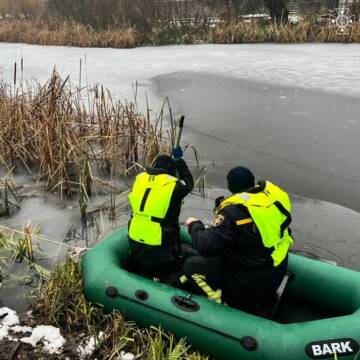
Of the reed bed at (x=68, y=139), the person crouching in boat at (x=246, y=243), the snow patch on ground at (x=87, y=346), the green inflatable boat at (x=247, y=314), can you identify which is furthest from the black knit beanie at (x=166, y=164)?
the reed bed at (x=68, y=139)

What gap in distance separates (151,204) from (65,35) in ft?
42.7

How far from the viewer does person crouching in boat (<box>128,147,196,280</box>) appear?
2.92 metres

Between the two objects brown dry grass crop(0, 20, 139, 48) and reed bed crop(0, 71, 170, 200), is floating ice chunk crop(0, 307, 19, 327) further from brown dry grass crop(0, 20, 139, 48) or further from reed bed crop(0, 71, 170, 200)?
brown dry grass crop(0, 20, 139, 48)

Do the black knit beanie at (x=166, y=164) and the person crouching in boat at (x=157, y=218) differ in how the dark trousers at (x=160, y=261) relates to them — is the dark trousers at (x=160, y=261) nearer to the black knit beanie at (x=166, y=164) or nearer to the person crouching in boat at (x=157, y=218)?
the person crouching in boat at (x=157, y=218)

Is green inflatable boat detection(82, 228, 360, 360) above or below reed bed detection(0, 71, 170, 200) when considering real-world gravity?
below

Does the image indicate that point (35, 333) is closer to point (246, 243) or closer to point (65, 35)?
point (246, 243)

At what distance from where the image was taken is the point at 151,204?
2.92 meters

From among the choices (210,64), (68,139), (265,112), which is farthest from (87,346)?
(210,64)

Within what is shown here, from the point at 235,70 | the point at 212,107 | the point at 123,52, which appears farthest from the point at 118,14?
the point at 212,107

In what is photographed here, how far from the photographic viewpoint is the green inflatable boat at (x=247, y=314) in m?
2.42

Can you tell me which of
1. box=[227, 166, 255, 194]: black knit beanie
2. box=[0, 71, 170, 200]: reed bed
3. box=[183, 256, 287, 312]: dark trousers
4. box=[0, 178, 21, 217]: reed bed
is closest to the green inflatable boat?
box=[183, 256, 287, 312]: dark trousers

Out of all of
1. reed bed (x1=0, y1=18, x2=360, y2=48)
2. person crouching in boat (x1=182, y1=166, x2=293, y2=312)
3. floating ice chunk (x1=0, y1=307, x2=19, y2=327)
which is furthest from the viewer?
reed bed (x1=0, y1=18, x2=360, y2=48)

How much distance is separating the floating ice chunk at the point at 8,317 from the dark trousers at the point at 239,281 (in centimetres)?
107

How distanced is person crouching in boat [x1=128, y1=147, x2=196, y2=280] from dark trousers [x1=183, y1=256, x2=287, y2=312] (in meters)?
0.19
